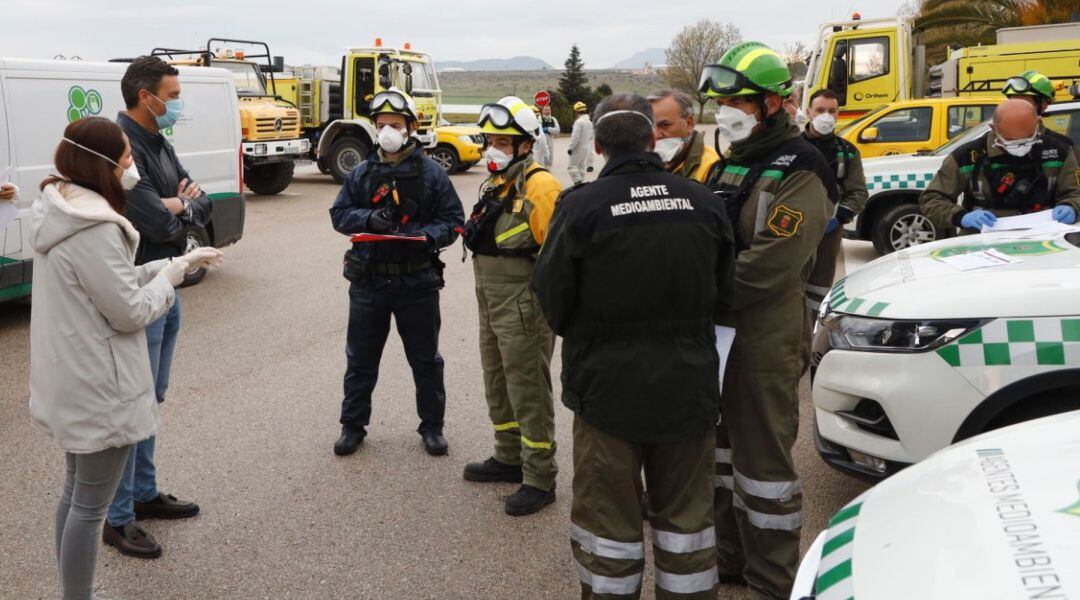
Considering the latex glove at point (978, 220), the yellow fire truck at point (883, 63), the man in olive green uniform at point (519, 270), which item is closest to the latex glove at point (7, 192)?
the man in olive green uniform at point (519, 270)

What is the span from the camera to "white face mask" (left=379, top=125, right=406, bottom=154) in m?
4.62

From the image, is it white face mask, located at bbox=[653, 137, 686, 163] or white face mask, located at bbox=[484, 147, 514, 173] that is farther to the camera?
white face mask, located at bbox=[484, 147, 514, 173]

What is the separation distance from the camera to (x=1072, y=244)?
397 cm

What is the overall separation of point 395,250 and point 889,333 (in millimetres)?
2337

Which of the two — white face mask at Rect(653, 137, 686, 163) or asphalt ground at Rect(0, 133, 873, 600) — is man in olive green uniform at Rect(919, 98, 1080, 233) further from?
white face mask at Rect(653, 137, 686, 163)

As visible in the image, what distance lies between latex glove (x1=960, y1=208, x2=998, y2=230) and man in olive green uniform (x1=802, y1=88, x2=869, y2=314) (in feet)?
2.53

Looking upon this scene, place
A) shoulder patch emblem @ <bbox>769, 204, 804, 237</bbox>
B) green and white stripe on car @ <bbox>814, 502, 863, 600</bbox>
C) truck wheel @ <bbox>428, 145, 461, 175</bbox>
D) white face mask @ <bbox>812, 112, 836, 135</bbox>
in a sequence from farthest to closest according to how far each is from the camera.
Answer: truck wheel @ <bbox>428, 145, 461, 175</bbox>, white face mask @ <bbox>812, 112, 836, 135</bbox>, shoulder patch emblem @ <bbox>769, 204, 804, 237</bbox>, green and white stripe on car @ <bbox>814, 502, 863, 600</bbox>

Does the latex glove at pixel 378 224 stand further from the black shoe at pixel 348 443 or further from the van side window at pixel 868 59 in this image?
the van side window at pixel 868 59

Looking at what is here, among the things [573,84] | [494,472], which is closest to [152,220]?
[494,472]

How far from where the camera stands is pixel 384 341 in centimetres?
488

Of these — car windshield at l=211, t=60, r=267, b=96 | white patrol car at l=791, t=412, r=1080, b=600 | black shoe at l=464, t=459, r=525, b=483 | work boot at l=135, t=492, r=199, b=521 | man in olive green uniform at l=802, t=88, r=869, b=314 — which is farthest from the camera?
car windshield at l=211, t=60, r=267, b=96

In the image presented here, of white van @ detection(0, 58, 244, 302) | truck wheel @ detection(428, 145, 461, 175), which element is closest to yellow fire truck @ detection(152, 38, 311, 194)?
truck wheel @ detection(428, 145, 461, 175)

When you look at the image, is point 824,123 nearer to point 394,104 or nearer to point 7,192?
point 394,104

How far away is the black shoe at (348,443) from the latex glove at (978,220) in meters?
3.49
